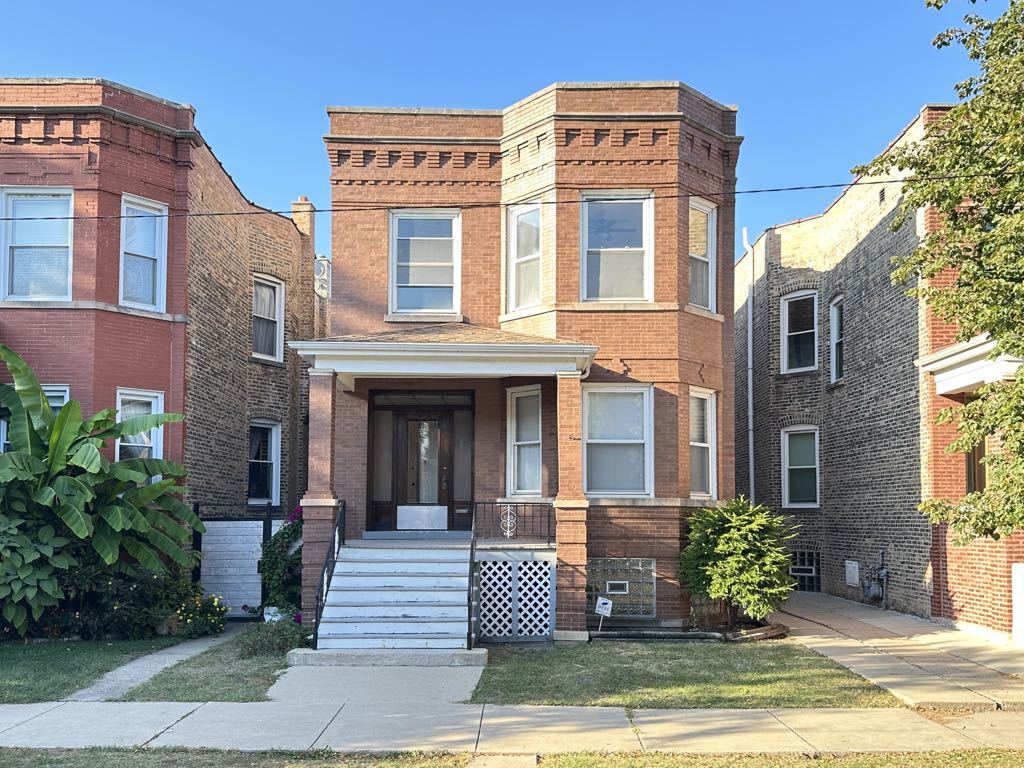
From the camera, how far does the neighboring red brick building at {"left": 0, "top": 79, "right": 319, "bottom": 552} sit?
14422mm

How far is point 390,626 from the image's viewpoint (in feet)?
39.3

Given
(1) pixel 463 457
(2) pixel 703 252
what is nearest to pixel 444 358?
(1) pixel 463 457

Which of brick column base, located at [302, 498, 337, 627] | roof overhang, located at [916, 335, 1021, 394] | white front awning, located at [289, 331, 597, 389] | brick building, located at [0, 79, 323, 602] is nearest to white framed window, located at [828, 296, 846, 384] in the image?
roof overhang, located at [916, 335, 1021, 394]

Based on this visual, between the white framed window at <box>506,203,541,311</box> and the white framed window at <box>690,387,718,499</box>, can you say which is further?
the white framed window at <box>506,203,541,311</box>

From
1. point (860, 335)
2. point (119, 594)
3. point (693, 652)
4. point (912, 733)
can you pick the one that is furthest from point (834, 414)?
point (119, 594)

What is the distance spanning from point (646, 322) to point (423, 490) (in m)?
4.50

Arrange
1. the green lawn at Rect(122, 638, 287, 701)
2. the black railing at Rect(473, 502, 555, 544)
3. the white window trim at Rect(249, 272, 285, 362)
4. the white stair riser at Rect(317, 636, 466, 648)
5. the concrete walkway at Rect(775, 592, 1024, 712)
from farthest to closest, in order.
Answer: the white window trim at Rect(249, 272, 285, 362)
the black railing at Rect(473, 502, 555, 544)
the white stair riser at Rect(317, 636, 466, 648)
the green lawn at Rect(122, 638, 287, 701)
the concrete walkway at Rect(775, 592, 1024, 712)

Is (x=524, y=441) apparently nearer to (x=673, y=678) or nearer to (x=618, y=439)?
(x=618, y=439)

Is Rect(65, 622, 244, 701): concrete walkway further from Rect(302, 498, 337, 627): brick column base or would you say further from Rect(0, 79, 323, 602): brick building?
Rect(0, 79, 323, 602): brick building

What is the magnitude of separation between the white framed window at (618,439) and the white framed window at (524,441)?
85cm

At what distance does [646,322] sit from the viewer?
14.8m

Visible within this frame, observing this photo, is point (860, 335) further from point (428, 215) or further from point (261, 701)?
point (261, 701)

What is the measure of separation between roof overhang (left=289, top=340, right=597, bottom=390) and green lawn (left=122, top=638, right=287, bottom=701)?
13.0 feet

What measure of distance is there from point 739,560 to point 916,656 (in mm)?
2466
